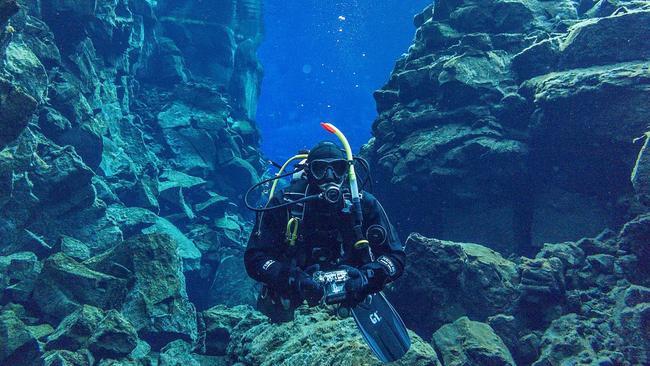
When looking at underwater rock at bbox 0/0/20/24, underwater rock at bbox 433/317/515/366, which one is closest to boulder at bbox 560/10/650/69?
underwater rock at bbox 433/317/515/366

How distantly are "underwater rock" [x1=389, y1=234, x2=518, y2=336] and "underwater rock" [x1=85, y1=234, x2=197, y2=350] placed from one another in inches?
257

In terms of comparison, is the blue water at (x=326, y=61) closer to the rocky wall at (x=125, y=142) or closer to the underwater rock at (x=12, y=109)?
the rocky wall at (x=125, y=142)

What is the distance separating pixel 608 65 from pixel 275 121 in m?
135

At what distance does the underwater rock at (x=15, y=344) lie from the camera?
258 inches

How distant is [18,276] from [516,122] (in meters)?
17.7

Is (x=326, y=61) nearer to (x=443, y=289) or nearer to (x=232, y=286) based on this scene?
(x=232, y=286)

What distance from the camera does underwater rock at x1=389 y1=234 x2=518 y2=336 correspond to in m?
8.66

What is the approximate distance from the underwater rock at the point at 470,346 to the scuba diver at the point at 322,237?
3.61 m

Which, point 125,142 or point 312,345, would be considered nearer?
point 312,345

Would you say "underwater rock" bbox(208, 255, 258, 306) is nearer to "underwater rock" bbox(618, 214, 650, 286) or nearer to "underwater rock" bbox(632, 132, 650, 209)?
"underwater rock" bbox(618, 214, 650, 286)

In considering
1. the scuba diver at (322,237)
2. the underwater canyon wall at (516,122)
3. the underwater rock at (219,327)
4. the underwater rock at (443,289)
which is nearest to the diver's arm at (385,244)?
the scuba diver at (322,237)

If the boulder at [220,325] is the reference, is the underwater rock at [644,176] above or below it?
above

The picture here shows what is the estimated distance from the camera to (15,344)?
6.60 meters

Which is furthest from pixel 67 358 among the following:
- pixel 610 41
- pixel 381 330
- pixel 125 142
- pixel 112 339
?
pixel 125 142
